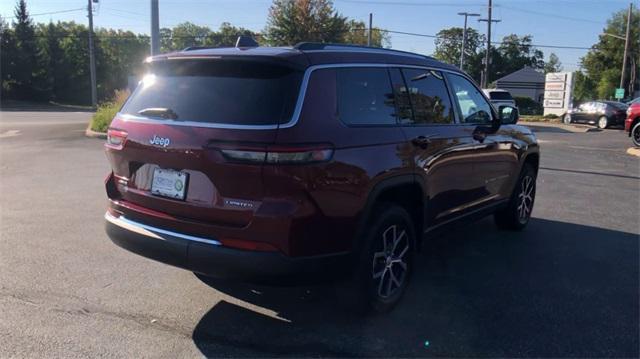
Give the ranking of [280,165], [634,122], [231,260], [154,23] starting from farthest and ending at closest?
[634,122], [154,23], [231,260], [280,165]

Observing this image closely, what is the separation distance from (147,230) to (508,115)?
394 centimetres

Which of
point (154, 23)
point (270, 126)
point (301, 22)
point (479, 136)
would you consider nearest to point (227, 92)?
point (270, 126)

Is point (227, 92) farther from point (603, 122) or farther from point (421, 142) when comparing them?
point (603, 122)

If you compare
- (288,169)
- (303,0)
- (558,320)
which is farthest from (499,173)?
(303,0)

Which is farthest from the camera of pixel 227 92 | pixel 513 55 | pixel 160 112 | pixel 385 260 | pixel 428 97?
pixel 513 55

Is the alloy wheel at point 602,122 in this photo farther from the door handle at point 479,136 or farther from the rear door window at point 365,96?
the rear door window at point 365,96

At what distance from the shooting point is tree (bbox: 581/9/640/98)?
76188mm

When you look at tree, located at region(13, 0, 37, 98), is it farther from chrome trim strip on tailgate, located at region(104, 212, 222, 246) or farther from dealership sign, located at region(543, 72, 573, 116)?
chrome trim strip on tailgate, located at region(104, 212, 222, 246)

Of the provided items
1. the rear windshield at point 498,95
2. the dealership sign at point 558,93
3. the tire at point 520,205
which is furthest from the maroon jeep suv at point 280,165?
the dealership sign at point 558,93

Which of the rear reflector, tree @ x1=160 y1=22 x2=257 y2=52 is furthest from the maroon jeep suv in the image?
tree @ x1=160 y1=22 x2=257 y2=52

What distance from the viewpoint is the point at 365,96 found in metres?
3.74

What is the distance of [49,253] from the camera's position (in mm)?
5145

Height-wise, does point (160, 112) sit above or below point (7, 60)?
below

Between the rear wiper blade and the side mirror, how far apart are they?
3.54 meters
